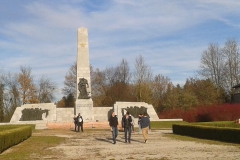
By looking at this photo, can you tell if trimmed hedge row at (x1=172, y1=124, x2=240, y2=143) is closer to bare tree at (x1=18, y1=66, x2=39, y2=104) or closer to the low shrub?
the low shrub

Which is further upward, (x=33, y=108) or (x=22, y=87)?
(x=22, y=87)

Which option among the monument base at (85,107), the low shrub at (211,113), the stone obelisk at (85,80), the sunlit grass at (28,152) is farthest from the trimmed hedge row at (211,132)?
the low shrub at (211,113)

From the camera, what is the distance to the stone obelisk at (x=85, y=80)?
133 ft

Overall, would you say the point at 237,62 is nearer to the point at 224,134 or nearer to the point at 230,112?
the point at 230,112

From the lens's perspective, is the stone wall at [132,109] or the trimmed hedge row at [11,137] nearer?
the trimmed hedge row at [11,137]

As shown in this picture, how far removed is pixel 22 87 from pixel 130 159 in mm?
50766

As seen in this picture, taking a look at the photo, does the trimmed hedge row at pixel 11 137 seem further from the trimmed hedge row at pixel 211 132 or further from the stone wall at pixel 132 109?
the stone wall at pixel 132 109

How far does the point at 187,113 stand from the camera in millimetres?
47750

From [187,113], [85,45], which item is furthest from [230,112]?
[85,45]

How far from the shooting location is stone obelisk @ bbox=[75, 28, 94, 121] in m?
Result: 40.5

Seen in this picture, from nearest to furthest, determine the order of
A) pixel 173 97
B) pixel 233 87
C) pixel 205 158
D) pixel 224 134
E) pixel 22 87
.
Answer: pixel 205 158 → pixel 224 134 → pixel 233 87 → pixel 173 97 → pixel 22 87

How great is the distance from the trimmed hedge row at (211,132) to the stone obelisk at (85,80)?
19.1 metres

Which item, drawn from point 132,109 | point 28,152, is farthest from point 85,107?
point 28,152

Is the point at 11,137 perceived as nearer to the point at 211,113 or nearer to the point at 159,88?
the point at 211,113
